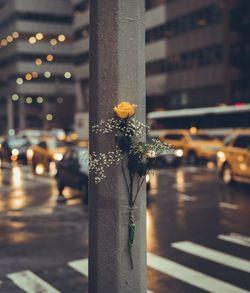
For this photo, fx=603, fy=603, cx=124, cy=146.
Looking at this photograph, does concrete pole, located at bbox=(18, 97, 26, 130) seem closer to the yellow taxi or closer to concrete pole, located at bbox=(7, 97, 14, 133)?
concrete pole, located at bbox=(7, 97, 14, 133)

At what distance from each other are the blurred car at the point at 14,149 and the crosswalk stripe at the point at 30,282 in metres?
28.1

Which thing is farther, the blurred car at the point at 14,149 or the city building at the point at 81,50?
the city building at the point at 81,50

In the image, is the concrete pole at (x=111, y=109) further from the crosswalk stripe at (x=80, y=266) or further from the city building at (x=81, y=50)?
the city building at (x=81, y=50)

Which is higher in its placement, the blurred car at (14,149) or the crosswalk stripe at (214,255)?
the blurred car at (14,149)

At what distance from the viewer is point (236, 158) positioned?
20.6 meters

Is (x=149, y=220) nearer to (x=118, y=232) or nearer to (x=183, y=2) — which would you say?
(x=118, y=232)

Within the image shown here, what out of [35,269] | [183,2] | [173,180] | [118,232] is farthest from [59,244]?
[183,2]

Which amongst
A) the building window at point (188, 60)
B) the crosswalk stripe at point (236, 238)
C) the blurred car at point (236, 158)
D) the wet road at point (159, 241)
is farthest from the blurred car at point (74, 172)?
the building window at point (188, 60)

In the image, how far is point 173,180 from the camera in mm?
23906

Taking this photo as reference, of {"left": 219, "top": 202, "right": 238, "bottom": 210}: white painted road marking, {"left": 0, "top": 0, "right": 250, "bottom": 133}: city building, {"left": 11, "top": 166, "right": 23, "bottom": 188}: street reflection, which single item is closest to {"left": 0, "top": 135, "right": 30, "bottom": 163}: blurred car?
{"left": 0, "top": 0, "right": 250, "bottom": 133}: city building

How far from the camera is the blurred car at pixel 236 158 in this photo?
20.1 meters

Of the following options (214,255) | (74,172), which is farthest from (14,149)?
(214,255)

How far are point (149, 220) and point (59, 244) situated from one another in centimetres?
327

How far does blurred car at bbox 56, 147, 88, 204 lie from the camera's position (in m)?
17.5
